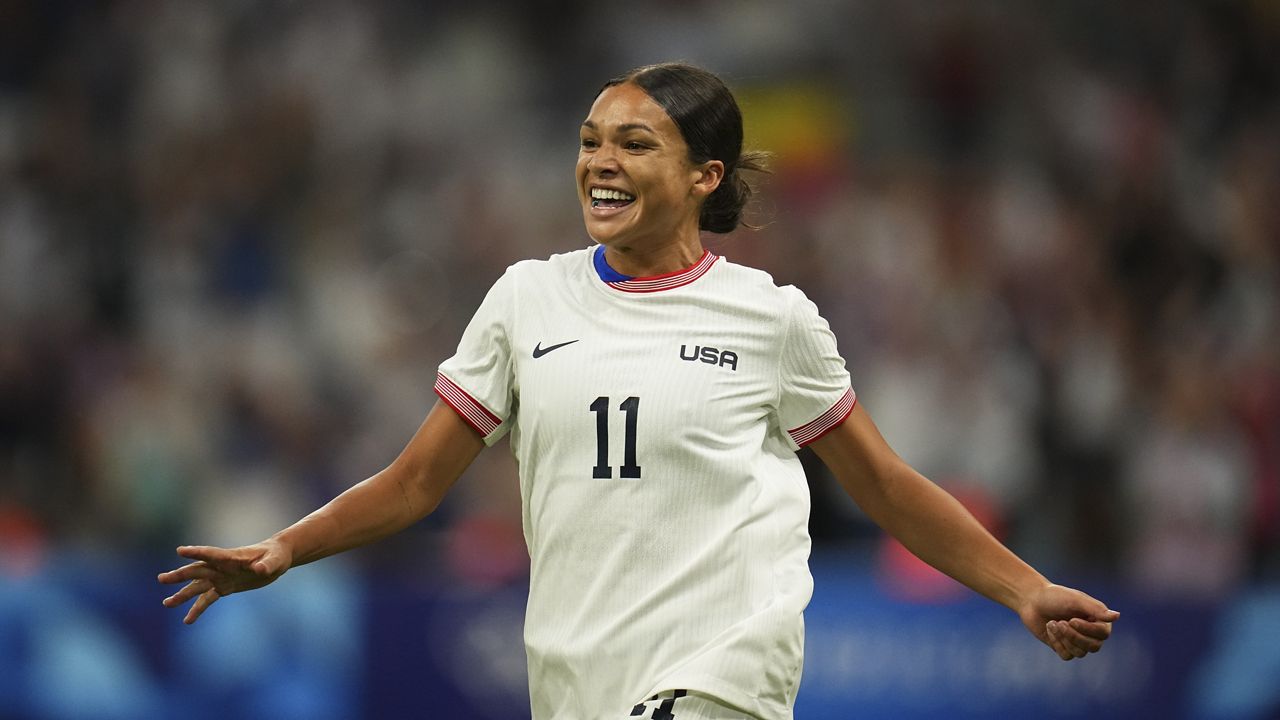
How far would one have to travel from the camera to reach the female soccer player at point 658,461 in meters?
3.72

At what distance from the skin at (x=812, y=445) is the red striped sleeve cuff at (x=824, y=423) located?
3 cm

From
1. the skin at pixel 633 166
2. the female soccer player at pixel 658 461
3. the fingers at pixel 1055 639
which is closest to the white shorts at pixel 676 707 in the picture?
the female soccer player at pixel 658 461

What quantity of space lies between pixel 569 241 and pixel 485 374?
6.39 metres

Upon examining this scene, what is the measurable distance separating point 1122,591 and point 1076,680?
441 mm

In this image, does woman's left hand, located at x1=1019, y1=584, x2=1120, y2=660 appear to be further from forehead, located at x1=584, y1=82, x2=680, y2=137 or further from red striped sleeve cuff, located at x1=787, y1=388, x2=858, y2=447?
forehead, located at x1=584, y1=82, x2=680, y2=137

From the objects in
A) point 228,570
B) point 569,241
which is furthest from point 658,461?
point 569,241

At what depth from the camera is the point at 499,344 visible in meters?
4.00

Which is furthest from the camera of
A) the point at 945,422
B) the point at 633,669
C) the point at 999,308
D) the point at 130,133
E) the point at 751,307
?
the point at 130,133

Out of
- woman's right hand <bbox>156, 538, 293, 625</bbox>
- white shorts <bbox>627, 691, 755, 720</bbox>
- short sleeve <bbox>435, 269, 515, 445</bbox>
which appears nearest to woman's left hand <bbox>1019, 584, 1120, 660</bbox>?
white shorts <bbox>627, 691, 755, 720</bbox>

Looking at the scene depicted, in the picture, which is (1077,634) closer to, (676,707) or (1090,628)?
(1090,628)

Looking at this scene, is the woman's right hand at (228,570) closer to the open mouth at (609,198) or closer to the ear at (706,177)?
the open mouth at (609,198)

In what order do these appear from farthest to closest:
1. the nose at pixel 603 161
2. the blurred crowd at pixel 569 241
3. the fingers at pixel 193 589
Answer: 1. the blurred crowd at pixel 569 241
2. the nose at pixel 603 161
3. the fingers at pixel 193 589

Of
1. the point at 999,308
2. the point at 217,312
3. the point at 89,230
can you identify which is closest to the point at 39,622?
the point at 217,312

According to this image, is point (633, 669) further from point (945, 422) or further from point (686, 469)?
point (945, 422)
